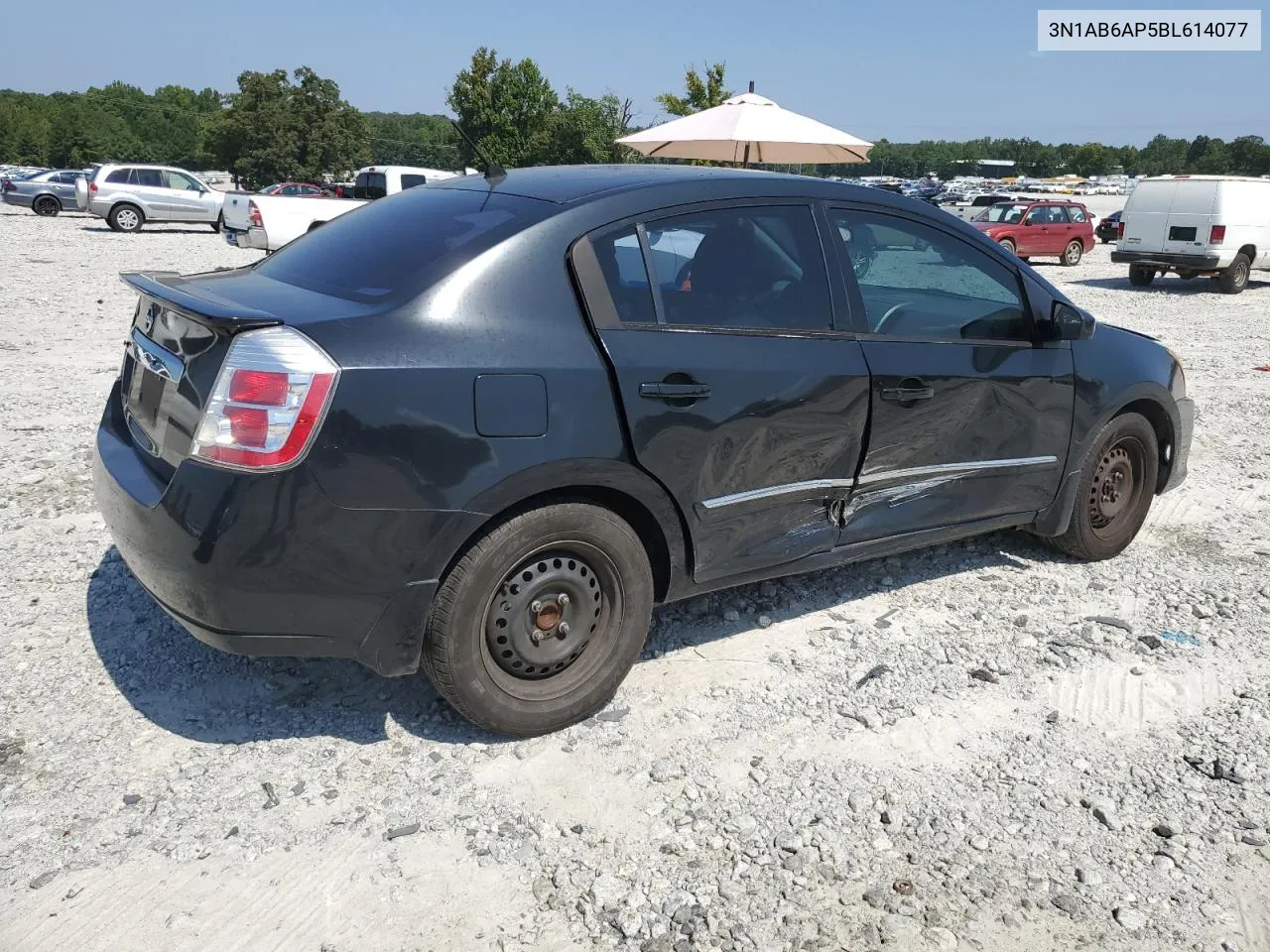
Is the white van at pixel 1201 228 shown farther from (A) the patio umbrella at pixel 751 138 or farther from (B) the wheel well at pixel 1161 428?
(B) the wheel well at pixel 1161 428

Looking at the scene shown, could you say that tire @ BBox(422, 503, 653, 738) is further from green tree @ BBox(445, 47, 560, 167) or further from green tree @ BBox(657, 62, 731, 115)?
green tree @ BBox(445, 47, 560, 167)

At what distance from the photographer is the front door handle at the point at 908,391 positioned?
3.84 meters

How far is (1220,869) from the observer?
9.28 ft

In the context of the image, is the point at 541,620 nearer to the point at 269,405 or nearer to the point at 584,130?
the point at 269,405

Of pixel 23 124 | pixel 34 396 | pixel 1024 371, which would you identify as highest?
pixel 23 124

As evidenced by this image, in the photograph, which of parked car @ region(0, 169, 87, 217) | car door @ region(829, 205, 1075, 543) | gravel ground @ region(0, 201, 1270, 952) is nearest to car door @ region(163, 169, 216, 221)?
parked car @ region(0, 169, 87, 217)

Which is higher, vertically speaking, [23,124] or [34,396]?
[23,124]

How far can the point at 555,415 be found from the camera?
10.0 feet

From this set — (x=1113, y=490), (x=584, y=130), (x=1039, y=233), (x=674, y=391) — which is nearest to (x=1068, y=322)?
(x=1113, y=490)

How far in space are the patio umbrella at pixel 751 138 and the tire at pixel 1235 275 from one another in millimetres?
7516

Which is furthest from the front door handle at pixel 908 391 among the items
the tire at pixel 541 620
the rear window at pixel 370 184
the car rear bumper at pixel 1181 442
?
the rear window at pixel 370 184

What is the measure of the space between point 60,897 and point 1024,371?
3.76m

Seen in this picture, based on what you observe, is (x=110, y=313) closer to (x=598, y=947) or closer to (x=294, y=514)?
(x=294, y=514)

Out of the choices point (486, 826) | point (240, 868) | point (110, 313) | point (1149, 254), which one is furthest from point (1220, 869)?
point (1149, 254)
